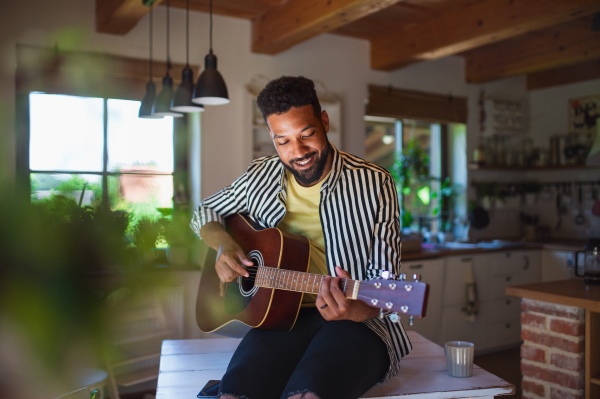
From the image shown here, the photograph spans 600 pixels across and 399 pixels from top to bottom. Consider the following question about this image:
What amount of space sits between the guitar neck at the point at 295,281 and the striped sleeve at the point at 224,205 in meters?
0.42

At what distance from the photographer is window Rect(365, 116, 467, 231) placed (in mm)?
4379

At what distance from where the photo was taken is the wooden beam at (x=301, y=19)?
2.78m

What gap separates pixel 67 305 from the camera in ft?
8.08

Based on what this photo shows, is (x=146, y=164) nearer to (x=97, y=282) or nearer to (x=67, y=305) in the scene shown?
(x=97, y=282)

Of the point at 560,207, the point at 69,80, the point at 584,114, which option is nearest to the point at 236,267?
the point at 69,80

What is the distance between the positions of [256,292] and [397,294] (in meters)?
0.54

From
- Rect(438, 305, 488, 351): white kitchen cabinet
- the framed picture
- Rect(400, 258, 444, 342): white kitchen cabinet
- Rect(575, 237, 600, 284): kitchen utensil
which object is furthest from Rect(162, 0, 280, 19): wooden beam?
the framed picture

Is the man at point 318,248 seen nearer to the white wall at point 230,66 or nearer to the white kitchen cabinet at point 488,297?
the white wall at point 230,66

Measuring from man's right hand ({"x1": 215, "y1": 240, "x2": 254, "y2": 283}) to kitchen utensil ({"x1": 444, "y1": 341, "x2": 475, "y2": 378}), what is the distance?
2.44 ft

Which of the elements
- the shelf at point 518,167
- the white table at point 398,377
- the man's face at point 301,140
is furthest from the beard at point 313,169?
the shelf at point 518,167

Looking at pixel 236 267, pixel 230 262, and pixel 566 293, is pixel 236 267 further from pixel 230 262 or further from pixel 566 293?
pixel 566 293

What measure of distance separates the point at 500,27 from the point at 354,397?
2.84 metres

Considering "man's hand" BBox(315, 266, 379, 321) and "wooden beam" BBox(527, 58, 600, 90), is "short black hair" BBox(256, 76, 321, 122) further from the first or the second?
"wooden beam" BBox(527, 58, 600, 90)

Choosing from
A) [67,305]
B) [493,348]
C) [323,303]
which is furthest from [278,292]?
[493,348]
